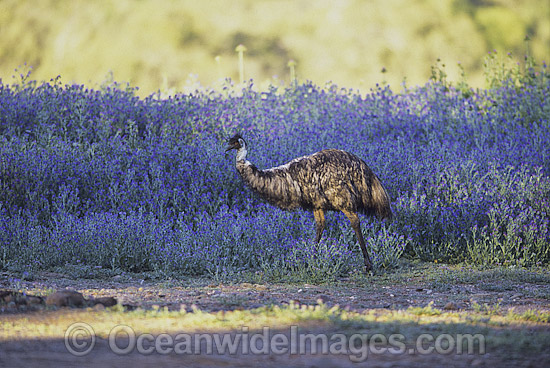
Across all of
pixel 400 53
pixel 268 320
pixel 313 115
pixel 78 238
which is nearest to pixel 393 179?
pixel 313 115

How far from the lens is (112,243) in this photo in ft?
24.3

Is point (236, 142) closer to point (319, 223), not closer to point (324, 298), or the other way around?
point (319, 223)

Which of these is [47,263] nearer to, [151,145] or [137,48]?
[151,145]

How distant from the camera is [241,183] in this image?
9.21 meters

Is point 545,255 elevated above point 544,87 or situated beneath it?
situated beneath

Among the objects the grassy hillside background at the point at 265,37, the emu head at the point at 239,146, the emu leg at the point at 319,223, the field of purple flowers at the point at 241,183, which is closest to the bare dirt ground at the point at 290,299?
the field of purple flowers at the point at 241,183

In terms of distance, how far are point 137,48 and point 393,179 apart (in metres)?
18.7

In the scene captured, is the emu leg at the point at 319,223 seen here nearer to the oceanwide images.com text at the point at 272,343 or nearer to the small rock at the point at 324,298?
the small rock at the point at 324,298

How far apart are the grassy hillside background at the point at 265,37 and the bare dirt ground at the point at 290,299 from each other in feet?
55.0

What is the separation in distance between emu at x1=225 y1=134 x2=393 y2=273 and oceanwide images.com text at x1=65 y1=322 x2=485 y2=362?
287cm

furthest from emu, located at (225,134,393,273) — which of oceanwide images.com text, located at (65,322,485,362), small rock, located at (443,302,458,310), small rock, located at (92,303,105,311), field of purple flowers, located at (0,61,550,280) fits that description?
oceanwide images.com text, located at (65,322,485,362)

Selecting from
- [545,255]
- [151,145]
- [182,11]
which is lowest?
[545,255]

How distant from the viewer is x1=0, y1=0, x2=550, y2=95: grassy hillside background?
24.6 meters

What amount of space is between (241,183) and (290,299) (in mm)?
3514
